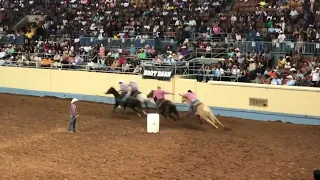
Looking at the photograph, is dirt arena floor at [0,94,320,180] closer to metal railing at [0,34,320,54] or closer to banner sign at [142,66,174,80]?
banner sign at [142,66,174,80]

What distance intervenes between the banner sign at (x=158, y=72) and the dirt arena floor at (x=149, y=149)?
2.98 metres

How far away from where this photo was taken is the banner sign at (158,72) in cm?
2284

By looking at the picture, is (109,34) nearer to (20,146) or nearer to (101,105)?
(101,105)

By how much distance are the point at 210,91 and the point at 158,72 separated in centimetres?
309

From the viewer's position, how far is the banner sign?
899 inches

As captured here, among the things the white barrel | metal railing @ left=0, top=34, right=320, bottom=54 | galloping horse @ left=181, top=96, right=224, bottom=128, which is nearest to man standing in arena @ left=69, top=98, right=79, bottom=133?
the white barrel

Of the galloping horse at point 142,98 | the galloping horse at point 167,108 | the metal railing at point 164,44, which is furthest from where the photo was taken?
the metal railing at point 164,44

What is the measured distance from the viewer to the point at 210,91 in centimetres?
2136

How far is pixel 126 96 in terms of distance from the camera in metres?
20.3

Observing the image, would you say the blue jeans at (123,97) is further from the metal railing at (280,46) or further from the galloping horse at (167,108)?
the metal railing at (280,46)

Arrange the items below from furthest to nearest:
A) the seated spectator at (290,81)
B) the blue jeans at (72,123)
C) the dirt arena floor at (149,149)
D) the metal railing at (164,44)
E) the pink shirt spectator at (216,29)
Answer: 1. the pink shirt spectator at (216,29)
2. the metal railing at (164,44)
3. the seated spectator at (290,81)
4. the blue jeans at (72,123)
5. the dirt arena floor at (149,149)

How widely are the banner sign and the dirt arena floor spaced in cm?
298

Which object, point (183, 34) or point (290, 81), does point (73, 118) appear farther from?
point (183, 34)

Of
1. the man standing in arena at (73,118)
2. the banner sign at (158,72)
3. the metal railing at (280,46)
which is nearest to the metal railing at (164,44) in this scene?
the metal railing at (280,46)
